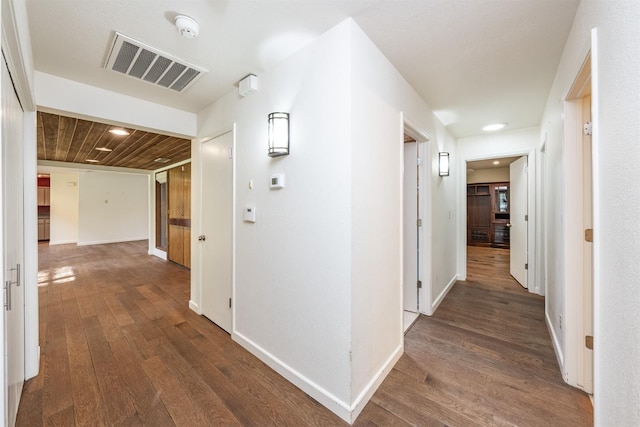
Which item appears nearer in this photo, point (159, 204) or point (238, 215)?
point (238, 215)

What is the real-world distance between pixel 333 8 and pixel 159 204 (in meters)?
6.72

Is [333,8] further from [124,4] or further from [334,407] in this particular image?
[334,407]

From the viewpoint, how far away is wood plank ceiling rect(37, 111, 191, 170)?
3.29 metres

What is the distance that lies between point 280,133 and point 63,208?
10550 mm

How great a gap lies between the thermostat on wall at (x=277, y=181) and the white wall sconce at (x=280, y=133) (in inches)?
6.8

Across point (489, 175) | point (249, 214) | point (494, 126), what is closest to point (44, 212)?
point (249, 214)

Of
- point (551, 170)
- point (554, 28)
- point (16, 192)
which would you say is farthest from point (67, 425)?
point (551, 170)

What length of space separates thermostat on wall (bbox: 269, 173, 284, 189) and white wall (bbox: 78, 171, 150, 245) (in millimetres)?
7456

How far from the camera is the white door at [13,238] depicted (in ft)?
4.02

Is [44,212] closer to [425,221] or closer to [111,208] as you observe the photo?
[111,208]

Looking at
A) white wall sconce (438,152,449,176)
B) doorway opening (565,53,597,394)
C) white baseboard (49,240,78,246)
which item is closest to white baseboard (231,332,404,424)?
doorway opening (565,53,597,394)

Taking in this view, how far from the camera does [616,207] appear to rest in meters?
0.96

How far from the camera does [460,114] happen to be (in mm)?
3078

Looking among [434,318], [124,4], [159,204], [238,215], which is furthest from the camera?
[159,204]
